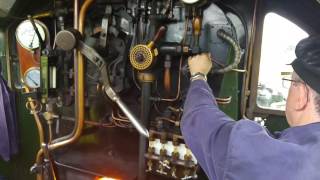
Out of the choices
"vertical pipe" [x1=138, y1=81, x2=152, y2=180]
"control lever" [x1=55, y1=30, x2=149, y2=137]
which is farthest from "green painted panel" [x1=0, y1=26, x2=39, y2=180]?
"vertical pipe" [x1=138, y1=81, x2=152, y2=180]

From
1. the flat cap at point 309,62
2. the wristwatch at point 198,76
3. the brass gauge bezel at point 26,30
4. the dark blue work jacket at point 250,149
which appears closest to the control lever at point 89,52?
the brass gauge bezel at point 26,30

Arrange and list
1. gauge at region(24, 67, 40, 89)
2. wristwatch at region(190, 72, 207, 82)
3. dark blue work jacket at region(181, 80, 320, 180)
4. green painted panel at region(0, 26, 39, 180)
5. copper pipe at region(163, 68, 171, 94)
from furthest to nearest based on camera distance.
A: 1. green painted panel at region(0, 26, 39, 180)
2. gauge at region(24, 67, 40, 89)
3. copper pipe at region(163, 68, 171, 94)
4. wristwatch at region(190, 72, 207, 82)
5. dark blue work jacket at region(181, 80, 320, 180)

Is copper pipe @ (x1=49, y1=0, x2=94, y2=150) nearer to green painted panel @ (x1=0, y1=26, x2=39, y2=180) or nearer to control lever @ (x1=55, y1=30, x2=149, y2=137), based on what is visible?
control lever @ (x1=55, y1=30, x2=149, y2=137)

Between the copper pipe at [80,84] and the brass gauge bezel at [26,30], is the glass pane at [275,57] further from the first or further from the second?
the brass gauge bezel at [26,30]

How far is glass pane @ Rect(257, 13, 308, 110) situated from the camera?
4.83 ft

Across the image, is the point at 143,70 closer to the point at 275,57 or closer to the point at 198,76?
the point at 198,76

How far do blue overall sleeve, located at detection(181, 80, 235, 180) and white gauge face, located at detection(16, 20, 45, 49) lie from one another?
4.25ft

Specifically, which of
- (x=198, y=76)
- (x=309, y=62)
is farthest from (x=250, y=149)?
(x=198, y=76)

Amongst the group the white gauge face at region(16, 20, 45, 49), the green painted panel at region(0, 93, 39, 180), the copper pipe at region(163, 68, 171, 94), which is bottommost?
the green painted panel at region(0, 93, 39, 180)

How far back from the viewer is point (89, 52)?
156cm

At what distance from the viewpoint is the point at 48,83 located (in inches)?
67.9

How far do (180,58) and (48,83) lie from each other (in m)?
0.78

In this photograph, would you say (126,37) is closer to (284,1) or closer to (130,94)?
(130,94)

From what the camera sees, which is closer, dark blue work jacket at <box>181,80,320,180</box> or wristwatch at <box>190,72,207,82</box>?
dark blue work jacket at <box>181,80,320,180</box>
